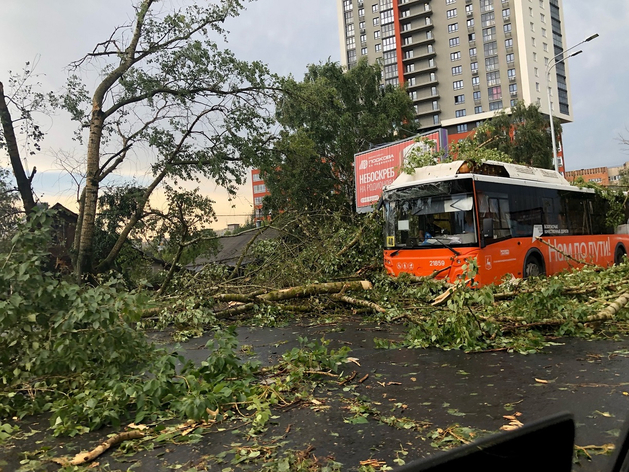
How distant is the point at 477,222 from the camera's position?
33.4ft

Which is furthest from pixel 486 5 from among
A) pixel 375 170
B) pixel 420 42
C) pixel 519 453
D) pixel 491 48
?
pixel 519 453

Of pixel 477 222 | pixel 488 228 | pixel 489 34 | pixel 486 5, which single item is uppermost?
pixel 486 5

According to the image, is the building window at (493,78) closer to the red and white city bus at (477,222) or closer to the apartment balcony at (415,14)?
the apartment balcony at (415,14)

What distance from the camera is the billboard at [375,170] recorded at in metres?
22.6

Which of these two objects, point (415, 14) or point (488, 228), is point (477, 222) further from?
point (415, 14)

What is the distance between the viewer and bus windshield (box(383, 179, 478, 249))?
10312 millimetres

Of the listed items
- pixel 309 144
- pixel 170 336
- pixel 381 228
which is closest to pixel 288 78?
pixel 309 144

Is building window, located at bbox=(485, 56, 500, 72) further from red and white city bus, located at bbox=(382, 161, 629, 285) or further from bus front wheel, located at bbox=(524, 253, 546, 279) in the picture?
bus front wheel, located at bbox=(524, 253, 546, 279)

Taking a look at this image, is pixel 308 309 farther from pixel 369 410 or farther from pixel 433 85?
pixel 433 85

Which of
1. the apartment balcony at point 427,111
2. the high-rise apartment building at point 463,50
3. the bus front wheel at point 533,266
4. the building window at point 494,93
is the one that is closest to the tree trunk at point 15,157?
the bus front wheel at point 533,266

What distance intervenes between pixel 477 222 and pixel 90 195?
11.4m

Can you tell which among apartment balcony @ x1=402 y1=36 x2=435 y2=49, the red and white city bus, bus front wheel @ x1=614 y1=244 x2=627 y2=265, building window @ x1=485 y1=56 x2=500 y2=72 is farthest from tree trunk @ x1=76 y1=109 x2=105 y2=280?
apartment balcony @ x1=402 y1=36 x2=435 y2=49

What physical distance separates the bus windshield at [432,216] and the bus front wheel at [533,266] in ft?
8.06

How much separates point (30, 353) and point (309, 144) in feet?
44.0
